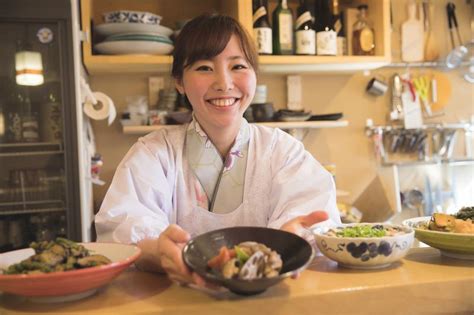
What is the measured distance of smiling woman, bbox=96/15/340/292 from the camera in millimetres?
1160

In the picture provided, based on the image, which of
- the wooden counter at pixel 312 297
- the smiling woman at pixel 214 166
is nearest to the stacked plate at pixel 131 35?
the smiling woman at pixel 214 166

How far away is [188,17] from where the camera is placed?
2.53 m

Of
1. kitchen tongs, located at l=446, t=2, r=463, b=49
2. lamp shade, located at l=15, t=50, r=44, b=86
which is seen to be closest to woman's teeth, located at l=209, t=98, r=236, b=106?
lamp shade, located at l=15, t=50, r=44, b=86

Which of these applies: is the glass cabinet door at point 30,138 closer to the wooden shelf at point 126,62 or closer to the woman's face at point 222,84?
the wooden shelf at point 126,62

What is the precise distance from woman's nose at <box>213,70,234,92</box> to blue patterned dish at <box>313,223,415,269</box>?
0.47 metres

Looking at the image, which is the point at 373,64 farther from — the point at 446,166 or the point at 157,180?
the point at 157,180

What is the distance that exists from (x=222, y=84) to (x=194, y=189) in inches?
11.6

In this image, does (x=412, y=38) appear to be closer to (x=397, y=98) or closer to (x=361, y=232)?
(x=397, y=98)

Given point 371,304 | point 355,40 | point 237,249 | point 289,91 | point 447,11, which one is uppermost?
point 447,11

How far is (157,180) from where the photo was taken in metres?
1.22

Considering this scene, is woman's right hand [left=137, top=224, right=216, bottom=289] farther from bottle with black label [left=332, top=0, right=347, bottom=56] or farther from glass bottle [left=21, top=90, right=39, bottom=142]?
bottle with black label [left=332, top=0, right=347, bottom=56]

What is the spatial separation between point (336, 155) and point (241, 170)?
152 cm

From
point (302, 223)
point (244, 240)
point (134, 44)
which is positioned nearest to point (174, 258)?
point (244, 240)

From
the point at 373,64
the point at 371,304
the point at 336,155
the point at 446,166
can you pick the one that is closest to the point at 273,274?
the point at 371,304
